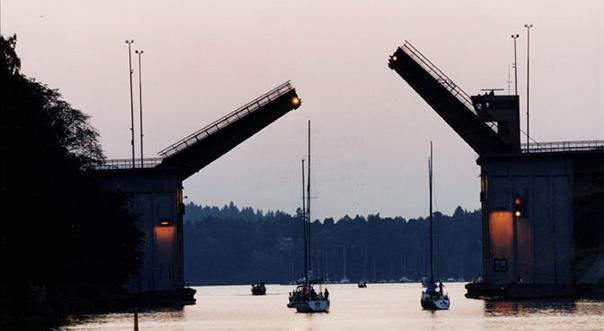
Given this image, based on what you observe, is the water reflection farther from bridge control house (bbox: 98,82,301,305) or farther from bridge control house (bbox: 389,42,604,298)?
bridge control house (bbox: 98,82,301,305)

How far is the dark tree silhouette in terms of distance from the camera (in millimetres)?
62844

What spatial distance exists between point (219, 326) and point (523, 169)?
23804mm

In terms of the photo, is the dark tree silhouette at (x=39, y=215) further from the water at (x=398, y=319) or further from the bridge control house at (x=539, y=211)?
the bridge control house at (x=539, y=211)

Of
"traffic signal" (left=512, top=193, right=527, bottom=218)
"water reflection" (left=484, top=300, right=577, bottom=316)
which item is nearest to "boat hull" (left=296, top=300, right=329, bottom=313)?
"water reflection" (left=484, top=300, right=577, bottom=316)

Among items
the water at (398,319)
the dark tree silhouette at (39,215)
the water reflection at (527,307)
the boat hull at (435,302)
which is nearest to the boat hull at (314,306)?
the water at (398,319)

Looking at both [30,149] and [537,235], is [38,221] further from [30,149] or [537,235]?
[537,235]

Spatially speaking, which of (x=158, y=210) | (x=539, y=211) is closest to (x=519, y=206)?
(x=539, y=211)

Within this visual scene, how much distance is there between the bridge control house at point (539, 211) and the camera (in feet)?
328

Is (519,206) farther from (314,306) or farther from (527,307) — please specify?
(314,306)

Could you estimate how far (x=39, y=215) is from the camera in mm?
63562

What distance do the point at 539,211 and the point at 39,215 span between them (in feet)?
142

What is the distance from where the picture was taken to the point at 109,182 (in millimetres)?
102812

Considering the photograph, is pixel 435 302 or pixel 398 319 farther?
pixel 435 302

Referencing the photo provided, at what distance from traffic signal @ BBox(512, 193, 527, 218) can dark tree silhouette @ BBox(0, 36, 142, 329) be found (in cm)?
2137
